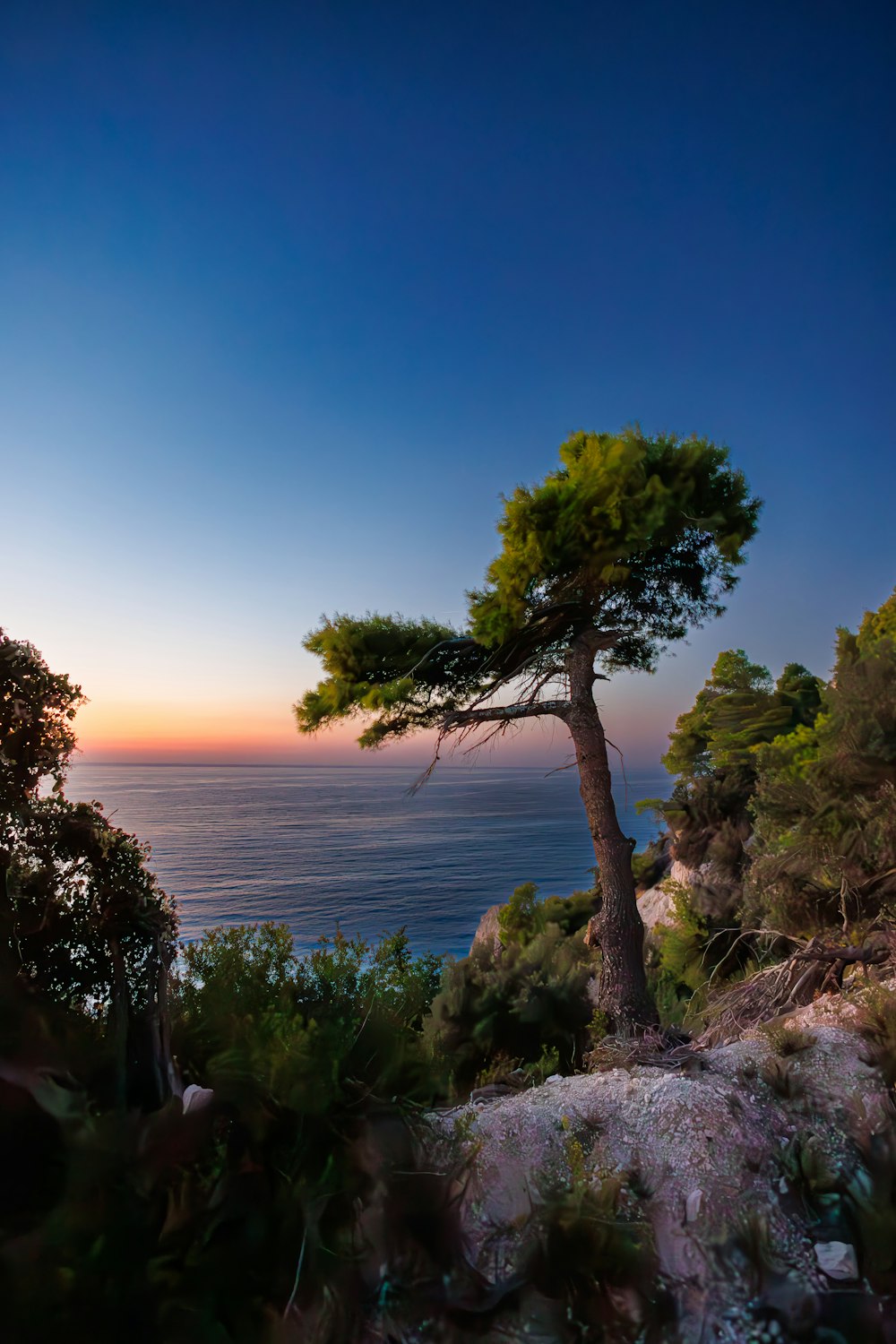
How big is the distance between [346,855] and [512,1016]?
92.0 ft

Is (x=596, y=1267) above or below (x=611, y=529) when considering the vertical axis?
below

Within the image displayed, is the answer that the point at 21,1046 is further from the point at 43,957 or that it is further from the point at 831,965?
the point at 831,965

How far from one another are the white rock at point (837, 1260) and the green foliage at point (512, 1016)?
162 inches

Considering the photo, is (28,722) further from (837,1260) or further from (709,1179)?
(837,1260)

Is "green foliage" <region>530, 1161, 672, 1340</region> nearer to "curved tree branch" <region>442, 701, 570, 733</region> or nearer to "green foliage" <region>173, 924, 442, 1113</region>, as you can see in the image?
"green foliage" <region>173, 924, 442, 1113</region>

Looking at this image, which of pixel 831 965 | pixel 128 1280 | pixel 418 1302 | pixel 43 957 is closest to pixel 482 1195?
pixel 418 1302

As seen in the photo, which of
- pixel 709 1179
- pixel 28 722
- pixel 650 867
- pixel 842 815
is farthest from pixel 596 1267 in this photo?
pixel 650 867

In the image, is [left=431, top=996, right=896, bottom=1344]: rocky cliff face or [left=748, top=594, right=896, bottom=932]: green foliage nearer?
[left=431, top=996, right=896, bottom=1344]: rocky cliff face

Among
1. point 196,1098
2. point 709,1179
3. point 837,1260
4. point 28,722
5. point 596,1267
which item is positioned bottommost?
point 837,1260

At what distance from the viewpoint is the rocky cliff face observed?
243 cm

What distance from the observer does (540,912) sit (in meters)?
17.4

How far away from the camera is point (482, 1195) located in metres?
2.75

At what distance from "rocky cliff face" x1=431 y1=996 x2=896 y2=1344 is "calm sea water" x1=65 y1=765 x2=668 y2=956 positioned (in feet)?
6.46

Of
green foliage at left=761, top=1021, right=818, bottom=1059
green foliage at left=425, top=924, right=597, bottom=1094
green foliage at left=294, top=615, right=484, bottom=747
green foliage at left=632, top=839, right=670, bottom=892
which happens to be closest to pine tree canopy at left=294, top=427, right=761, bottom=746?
green foliage at left=294, top=615, right=484, bottom=747
